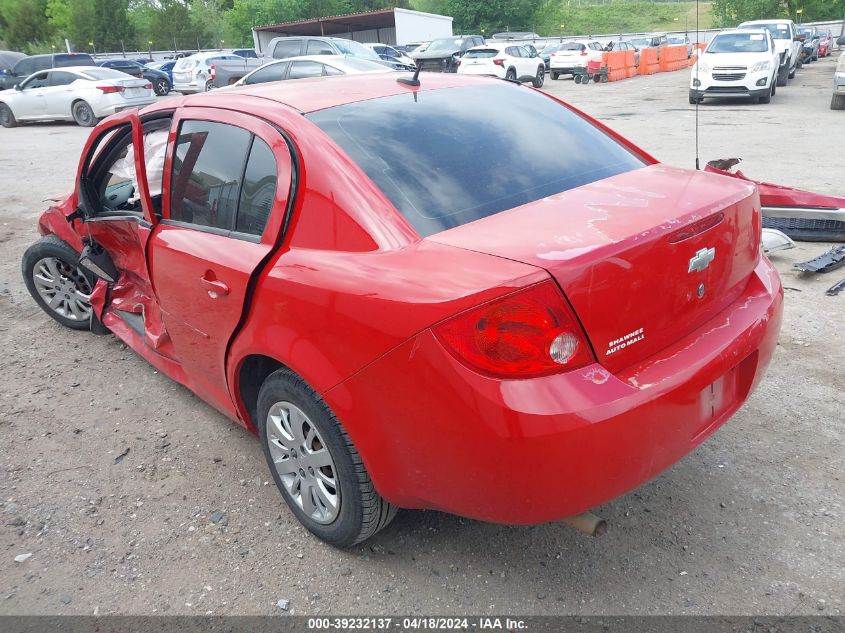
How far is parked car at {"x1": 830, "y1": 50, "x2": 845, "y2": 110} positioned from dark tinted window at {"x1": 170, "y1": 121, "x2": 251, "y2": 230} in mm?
14414

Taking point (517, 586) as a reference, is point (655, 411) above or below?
above

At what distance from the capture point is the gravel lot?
238 cm

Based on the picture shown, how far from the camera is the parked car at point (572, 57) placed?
2620 cm

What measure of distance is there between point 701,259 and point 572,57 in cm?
2712

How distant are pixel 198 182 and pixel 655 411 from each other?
2.08 m

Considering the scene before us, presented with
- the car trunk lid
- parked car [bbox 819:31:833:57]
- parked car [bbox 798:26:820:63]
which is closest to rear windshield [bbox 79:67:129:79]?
the car trunk lid

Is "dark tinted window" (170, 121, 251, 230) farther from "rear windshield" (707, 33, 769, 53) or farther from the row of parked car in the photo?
"rear windshield" (707, 33, 769, 53)

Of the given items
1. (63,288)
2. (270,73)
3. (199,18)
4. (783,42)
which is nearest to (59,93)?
(270,73)

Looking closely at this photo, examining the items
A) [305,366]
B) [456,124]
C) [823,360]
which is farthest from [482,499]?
[823,360]

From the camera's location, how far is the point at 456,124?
277 centimetres

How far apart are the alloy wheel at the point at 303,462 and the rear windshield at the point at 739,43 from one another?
56.4 feet

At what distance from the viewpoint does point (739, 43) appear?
16.7 meters

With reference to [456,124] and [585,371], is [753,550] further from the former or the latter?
[456,124]

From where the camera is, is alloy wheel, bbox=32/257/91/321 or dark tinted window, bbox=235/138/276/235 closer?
dark tinted window, bbox=235/138/276/235
